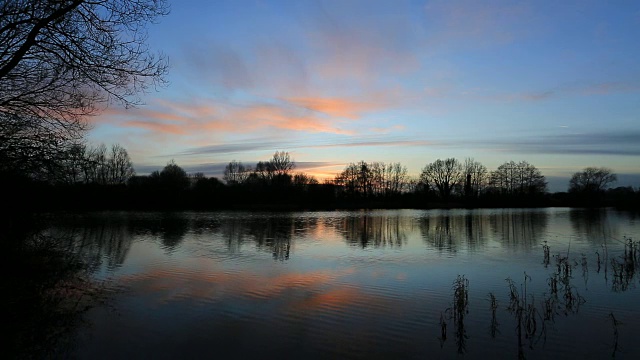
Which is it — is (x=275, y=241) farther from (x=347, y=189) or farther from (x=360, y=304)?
(x=347, y=189)

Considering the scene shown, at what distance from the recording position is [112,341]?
7777 mm

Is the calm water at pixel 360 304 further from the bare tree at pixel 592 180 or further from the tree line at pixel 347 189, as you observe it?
the bare tree at pixel 592 180

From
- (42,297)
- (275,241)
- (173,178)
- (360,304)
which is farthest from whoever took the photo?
(173,178)

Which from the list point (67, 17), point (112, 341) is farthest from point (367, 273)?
point (67, 17)

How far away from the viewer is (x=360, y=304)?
412 inches

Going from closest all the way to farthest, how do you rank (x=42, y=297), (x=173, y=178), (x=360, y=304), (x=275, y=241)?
(x=42, y=297), (x=360, y=304), (x=275, y=241), (x=173, y=178)

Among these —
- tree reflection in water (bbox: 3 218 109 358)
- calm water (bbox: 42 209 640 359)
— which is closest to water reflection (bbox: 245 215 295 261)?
calm water (bbox: 42 209 640 359)

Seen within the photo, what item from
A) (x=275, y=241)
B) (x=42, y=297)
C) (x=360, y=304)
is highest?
(x=275, y=241)

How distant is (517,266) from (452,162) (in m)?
100

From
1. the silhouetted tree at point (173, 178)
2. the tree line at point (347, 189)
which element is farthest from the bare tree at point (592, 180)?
the silhouetted tree at point (173, 178)

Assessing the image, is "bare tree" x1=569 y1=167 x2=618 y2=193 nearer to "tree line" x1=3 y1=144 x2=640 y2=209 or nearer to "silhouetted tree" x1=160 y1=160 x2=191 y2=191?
"tree line" x1=3 y1=144 x2=640 y2=209

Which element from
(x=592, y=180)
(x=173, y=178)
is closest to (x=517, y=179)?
(x=592, y=180)

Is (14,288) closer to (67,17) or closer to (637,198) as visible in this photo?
(67,17)

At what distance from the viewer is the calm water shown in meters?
7.67
